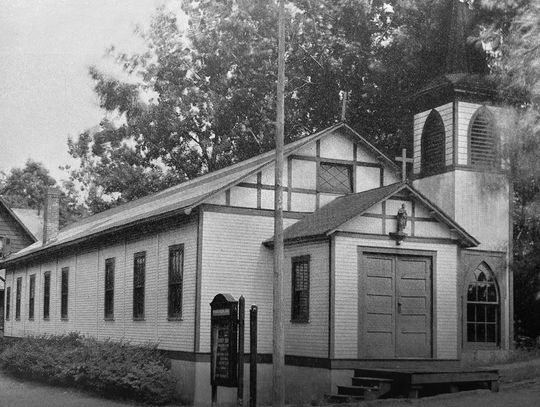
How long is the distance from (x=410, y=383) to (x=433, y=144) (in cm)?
1228

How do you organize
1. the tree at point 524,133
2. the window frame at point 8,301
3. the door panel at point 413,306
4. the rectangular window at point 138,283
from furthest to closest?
A: the window frame at point 8,301, the rectangular window at point 138,283, the tree at point 524,133, the door panel at point 413,306

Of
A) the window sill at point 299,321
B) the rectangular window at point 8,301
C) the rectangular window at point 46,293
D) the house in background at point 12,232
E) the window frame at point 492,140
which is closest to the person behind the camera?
the window sill at point 299,321

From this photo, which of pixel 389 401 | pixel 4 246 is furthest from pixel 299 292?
pixel 4 246

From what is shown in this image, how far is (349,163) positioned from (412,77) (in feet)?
41.5

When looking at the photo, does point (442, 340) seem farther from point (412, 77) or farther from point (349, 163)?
point (412, 77)

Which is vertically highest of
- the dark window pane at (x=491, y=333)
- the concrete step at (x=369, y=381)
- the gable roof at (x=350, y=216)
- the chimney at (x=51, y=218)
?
the chimney at (x=51, y=218)

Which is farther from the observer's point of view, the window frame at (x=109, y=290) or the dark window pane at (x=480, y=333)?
the window frame at (x=109, y=290)

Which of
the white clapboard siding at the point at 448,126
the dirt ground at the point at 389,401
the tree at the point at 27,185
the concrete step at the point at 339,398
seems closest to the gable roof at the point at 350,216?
the concrete step at the point at 339,398

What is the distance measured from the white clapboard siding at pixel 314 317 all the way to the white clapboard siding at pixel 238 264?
113 cm

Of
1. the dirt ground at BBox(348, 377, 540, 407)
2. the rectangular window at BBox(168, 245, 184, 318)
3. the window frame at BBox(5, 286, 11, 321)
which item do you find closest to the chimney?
the window frame at BBox(5, 286, 11, 321)

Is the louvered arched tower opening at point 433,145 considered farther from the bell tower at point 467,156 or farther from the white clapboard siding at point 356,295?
the white clapboard siding at point 356,295

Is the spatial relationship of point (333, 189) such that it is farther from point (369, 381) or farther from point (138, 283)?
point (369, 381)

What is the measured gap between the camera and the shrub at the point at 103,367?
22922 mm

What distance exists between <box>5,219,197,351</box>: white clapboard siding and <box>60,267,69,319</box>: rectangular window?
0.25m
